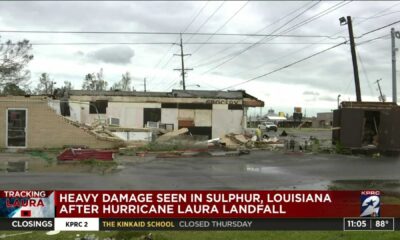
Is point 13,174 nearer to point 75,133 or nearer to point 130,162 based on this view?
point 130,162

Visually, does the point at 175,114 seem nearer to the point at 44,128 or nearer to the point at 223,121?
the point at 223,121

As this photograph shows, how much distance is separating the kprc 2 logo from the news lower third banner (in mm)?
357

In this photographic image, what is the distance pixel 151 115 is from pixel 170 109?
→ 1444mm

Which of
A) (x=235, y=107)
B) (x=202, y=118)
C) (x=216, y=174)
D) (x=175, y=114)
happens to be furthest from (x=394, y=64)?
(x=216, y=174)

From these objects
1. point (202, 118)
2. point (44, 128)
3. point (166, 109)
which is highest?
point (166, 109)

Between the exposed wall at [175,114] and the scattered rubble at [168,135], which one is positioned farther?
the exposed wall at [175,114]

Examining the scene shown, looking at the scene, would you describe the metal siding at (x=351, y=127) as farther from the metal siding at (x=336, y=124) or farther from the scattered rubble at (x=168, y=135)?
the scattered rubble at (x=168, y=135)

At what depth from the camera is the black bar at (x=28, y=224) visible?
20.3 feet

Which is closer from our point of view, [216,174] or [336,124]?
[216,174]

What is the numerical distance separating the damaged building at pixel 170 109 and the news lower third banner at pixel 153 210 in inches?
1153

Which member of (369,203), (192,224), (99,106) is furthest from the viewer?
(99,106)

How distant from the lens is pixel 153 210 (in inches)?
244

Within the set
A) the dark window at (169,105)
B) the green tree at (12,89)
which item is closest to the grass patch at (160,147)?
the dark window at (169,105)

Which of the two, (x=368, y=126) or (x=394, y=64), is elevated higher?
(x=394, y=64)
